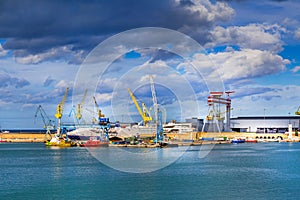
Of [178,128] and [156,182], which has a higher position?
[178,128]

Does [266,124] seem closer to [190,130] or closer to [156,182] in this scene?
[190,130]

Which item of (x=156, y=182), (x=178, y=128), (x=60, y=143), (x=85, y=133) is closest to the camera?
(x=156, y=182)

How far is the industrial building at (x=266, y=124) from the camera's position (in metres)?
180

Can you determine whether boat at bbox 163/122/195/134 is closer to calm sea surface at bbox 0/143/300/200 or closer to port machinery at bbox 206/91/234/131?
port machinery at bbox 206/91/234/131

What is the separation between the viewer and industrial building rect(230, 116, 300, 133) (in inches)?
7096

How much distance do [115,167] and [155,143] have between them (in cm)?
5330

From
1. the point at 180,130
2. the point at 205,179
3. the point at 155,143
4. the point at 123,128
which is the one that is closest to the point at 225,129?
the point at 180,130

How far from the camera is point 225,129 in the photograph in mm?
181625

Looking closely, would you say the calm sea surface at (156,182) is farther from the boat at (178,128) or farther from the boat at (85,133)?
the boat at (178,128)

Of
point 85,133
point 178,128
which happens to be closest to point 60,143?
point 85,133

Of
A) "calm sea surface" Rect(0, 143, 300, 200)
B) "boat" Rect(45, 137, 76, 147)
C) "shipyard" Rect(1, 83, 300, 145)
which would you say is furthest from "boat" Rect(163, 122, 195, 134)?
"calm sea surface" Rect(0, 143, 300, 200)

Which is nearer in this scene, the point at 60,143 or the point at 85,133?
the point at 60,143

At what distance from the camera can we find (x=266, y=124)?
598ft

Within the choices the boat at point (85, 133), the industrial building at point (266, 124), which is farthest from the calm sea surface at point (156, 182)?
the industrial building at point (266, 124)
